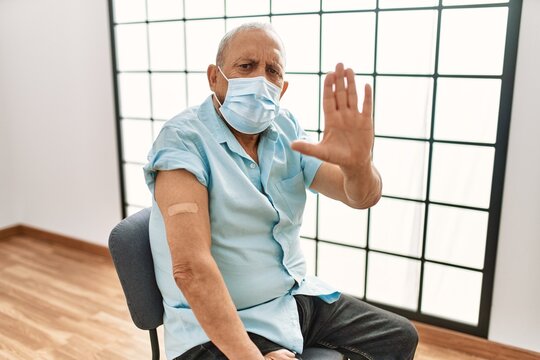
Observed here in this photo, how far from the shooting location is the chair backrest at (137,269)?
1259mm

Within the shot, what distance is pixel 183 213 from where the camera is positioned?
1131 mm

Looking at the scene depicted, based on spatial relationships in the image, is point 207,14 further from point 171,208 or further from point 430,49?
point 171,208

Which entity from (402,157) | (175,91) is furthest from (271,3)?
(402,157)

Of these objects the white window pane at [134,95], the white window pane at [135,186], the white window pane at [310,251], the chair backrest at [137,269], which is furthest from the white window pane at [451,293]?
the white window pane at [134,95]

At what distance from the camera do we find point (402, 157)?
215cm

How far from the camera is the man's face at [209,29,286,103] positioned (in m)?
1.30

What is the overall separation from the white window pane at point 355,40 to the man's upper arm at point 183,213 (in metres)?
1.24

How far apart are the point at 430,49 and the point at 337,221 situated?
872mm

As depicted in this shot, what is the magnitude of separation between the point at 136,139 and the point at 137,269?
180 centimetres

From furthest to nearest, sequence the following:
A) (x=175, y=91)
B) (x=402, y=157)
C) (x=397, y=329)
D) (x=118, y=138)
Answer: (x=118, y=138), (x=175, y=91), (x=402, y=157), (x=397, y=329)

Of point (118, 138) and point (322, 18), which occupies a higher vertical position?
point (322, 18)

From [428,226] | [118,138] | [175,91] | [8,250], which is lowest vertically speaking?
[8,250]

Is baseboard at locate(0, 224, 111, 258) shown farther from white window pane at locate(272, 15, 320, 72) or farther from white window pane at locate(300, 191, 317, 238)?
white window pane at locate(272, 15, 320, 72)

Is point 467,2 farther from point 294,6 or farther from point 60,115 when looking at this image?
point 60,115
